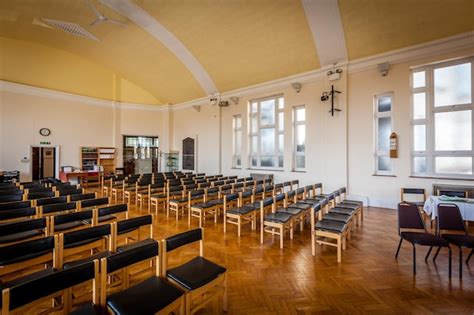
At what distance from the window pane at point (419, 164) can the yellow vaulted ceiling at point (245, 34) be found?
3.89 m

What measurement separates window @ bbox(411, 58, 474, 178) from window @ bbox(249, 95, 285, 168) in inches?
157

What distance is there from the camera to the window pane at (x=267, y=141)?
9.01 metres

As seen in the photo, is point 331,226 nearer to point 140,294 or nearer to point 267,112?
point 140,294

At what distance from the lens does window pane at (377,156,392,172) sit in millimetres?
6505

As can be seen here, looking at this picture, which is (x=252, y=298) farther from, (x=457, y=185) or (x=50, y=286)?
(x=457, y=185)

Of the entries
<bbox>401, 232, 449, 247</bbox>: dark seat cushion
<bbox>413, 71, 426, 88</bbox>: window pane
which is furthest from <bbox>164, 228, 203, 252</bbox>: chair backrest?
<bbox>413, 71, 426, 88</bbox>: window pane

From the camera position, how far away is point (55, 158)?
10008 mm

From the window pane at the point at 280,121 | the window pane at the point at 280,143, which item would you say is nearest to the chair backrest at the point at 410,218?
the window pane at the point at 280,143

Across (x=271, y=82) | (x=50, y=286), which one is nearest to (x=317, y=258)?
(x=50, y=286)

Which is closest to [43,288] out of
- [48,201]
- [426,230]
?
[48,201]

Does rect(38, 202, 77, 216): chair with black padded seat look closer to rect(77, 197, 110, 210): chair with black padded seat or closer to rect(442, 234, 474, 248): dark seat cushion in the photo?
rect(77, 197, 110, 210): chair with black padded seat

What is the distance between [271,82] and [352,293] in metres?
7.65

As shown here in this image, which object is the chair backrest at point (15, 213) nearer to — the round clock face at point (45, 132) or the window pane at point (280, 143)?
the window pane at point (280, 143)

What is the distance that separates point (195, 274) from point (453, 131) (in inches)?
275
